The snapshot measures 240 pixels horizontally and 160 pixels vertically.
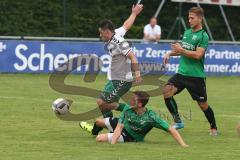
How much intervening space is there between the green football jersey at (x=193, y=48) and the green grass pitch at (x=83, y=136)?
3.66 ft

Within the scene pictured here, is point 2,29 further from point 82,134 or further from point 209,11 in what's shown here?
point 82,134

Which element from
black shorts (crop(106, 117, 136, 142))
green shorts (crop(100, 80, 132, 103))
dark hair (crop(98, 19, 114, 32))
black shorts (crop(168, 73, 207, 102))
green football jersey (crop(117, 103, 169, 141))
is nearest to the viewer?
green football jersey (crop(117, 103, 169, 141))

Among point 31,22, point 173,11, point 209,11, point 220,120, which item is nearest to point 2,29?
point 31,22

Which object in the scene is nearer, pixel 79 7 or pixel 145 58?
pixel 145 58

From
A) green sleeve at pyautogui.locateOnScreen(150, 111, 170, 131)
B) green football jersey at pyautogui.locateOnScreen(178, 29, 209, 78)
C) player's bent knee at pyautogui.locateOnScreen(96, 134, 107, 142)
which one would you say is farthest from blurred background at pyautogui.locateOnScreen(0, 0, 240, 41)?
green sleeve at pyautogui.locateOnScreen(150, 111, 170, 131)

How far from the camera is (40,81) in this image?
2488cm

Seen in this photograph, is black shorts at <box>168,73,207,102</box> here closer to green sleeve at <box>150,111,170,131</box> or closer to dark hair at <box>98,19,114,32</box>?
dark hair at <box>98,19,114,32</box>

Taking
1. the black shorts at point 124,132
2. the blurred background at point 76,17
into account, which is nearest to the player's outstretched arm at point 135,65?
the black shorts at point 124,132

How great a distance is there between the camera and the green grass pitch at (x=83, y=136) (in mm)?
11422

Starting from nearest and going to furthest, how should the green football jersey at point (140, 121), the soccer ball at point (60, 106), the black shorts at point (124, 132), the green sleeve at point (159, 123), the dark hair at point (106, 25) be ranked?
the green sleeve at point (159, 123) → the green football jersey at point (140, 121) → the black shorts at point (124, 132) → the dark hair at point (106, 25) → the soccer ball at point (60, 106)

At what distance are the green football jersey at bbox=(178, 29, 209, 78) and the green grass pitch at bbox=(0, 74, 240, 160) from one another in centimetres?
112

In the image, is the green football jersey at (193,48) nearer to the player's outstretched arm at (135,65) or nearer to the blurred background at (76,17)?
the player's outstretched arm at (135,65)

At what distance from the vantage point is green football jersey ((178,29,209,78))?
46.1 feet

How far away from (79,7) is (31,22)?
7.41 feet
